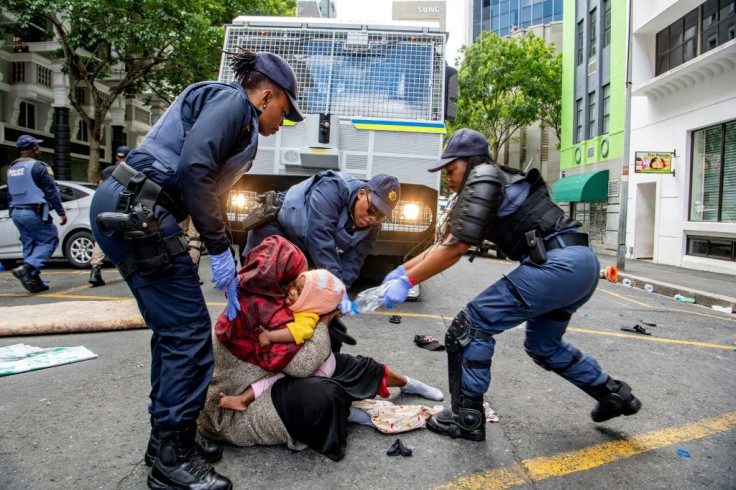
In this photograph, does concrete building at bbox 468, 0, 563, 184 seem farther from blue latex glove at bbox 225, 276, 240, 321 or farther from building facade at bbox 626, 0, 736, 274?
blue latex glove at bbox 225, 276, 240, 321

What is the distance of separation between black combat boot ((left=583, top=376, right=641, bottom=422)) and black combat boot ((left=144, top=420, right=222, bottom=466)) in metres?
1.94

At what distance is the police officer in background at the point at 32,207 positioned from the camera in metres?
6.34

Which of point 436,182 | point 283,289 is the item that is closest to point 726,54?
point 436,182

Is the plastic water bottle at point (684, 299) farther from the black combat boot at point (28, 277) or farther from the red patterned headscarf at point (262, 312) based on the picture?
the black combat boot at point (28, 277)

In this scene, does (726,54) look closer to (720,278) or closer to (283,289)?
(720,278)

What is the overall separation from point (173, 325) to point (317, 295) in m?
0.70

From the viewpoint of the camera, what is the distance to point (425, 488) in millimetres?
2213

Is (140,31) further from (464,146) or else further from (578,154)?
(578,154)

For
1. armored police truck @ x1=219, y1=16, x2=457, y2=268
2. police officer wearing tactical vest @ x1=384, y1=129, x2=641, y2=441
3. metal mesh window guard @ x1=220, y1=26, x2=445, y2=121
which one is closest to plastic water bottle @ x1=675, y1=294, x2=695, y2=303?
armored police truck @ x1=219, y1=16, x2=457, y2=268

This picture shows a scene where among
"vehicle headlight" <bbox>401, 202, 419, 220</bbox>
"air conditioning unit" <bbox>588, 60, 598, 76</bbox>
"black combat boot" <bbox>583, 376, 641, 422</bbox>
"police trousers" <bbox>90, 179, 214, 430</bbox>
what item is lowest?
"black combat boot" <bbox>583, 376, 641, 422</bbox>

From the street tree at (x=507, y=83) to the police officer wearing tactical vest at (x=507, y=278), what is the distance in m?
24.5

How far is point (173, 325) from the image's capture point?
2.18 m

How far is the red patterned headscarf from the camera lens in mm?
2473

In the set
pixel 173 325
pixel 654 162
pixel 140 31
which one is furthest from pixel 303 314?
pixel 654 162
